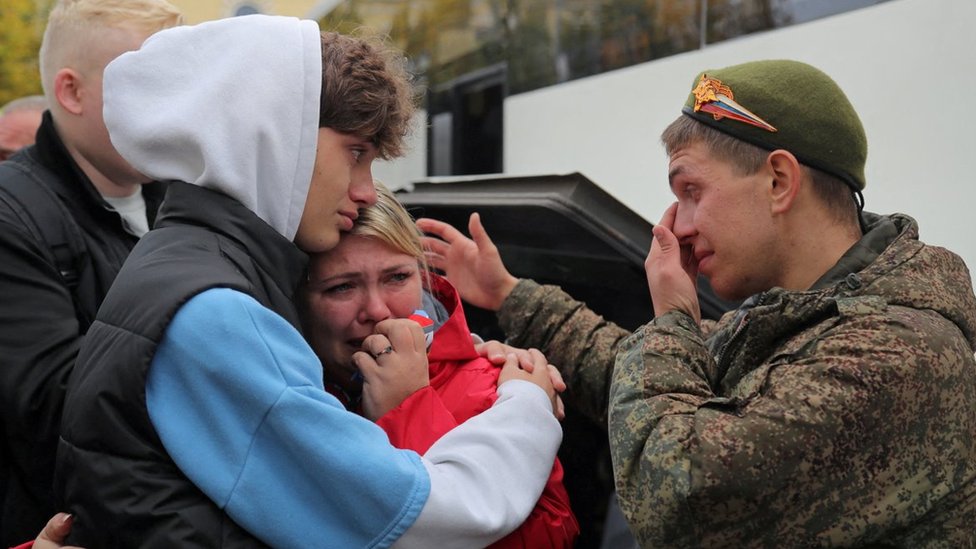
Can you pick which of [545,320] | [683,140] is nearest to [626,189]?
[545,320]

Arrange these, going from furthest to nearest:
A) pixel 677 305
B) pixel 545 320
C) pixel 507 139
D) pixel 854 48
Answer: pixel 507 139 → pixel 854 48 → pixel 545 320 → pixel 677 305

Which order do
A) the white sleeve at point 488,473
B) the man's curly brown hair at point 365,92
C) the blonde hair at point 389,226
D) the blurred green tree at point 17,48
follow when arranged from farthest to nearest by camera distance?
the blurred green tree at point 17,48
the blonde hair at point 389,226
the man's curly brown hair at point 365,92
the white sleeve at point 488,473

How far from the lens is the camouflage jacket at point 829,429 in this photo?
175cm

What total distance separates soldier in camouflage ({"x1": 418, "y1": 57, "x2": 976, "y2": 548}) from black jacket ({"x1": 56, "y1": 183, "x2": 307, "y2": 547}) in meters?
0.73

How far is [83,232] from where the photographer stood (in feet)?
8.55

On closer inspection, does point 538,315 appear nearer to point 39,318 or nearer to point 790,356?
point 790,356

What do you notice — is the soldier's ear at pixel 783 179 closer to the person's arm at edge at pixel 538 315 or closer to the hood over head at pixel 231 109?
the person's arm at edge at pixel 538 315

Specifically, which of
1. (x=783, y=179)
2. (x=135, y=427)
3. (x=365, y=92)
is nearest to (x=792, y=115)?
(x=783, y=179)

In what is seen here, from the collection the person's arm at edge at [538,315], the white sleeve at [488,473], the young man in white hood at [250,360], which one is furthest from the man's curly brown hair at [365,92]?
the person's arm at edge at [538,315]

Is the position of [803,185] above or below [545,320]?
above

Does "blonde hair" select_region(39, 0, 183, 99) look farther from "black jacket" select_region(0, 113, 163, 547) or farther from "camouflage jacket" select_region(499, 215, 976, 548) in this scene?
"camouflage jacket" select_region(499, 215, 976, 548)

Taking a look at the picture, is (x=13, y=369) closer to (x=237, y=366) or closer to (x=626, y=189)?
(x=237, y=366)

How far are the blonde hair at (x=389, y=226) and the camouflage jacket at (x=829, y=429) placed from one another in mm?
634

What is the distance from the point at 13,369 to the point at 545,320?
50.5 inches
